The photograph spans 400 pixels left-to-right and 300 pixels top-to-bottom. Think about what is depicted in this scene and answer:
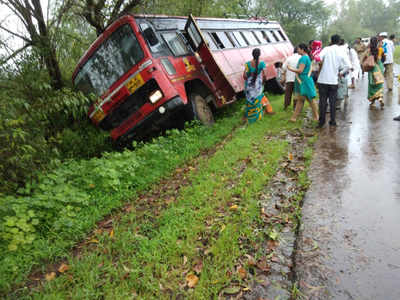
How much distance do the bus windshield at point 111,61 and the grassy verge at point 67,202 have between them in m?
1.79

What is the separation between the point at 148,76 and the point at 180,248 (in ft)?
12.2

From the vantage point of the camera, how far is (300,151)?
17.1ft

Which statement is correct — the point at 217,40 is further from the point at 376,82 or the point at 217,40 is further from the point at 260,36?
the point at 376,82

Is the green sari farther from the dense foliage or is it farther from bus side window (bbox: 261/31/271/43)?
bus side window (bbox: 261/31/271/43)

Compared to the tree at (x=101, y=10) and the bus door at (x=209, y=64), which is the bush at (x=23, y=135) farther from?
the tree at (x=101, y=10)

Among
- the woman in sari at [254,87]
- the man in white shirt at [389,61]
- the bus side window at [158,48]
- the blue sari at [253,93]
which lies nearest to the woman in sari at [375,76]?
the man in white shirt at [389,61]

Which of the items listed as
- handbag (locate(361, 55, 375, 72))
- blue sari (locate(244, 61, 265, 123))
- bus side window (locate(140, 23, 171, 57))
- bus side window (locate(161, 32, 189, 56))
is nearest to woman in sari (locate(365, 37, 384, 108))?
handbag (locate(361, 55, 375, 72))

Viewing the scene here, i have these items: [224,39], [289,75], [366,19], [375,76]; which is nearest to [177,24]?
[224,39]

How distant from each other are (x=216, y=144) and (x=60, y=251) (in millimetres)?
3977

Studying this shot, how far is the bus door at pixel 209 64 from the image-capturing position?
20.6 ft

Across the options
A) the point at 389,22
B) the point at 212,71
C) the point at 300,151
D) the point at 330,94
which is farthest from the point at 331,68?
the point at 389,22

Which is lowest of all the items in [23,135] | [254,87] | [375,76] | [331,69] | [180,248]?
[375,76]

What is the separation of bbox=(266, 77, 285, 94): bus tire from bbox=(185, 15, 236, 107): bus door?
4.54m

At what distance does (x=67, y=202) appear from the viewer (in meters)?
3.91
